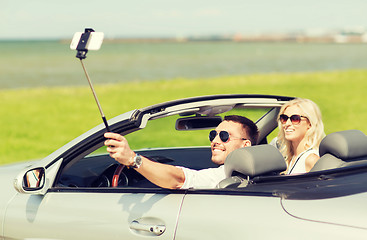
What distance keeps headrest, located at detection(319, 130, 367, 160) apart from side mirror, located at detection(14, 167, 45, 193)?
171 centimetres

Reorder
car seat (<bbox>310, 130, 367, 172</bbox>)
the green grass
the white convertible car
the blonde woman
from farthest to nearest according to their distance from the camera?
the green grass
the blonde woman
car seat (<bbox>310, 130, 367, 172</bbox>)
the white convertible car

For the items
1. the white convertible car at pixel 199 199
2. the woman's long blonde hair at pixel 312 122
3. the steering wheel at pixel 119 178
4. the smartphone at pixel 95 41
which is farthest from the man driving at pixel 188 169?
the steering wheel at pixel 119 178

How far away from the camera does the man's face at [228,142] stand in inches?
145

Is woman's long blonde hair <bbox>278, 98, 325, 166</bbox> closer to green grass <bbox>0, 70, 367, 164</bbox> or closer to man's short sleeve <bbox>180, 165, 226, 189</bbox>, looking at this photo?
man's short sleeve <bbox>180, 165, 226, 189</bbox>

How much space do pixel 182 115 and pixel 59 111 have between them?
14.2 metres

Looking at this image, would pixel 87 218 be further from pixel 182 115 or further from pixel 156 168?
pixel 182 115

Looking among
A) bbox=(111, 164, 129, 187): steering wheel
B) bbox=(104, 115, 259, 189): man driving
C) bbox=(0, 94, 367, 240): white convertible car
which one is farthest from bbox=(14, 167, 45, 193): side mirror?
bbox=(104, 115, 259, 189): man driving

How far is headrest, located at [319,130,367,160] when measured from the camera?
3262mm

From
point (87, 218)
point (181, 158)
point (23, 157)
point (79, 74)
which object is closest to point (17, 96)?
point (23, 157)

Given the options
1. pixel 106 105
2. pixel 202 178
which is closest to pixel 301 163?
pixel 202 178

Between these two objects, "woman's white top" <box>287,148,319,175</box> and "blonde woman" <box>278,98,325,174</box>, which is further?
"blonde woman" <box>278,98,325,174</box>

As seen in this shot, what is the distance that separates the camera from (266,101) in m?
4.22

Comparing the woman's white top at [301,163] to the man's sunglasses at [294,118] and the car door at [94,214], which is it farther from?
the car door at [94,214]

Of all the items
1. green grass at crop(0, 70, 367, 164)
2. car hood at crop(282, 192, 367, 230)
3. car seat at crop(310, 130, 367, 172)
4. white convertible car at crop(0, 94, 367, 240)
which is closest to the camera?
car hood at crop(282, 192, 367, 230)
